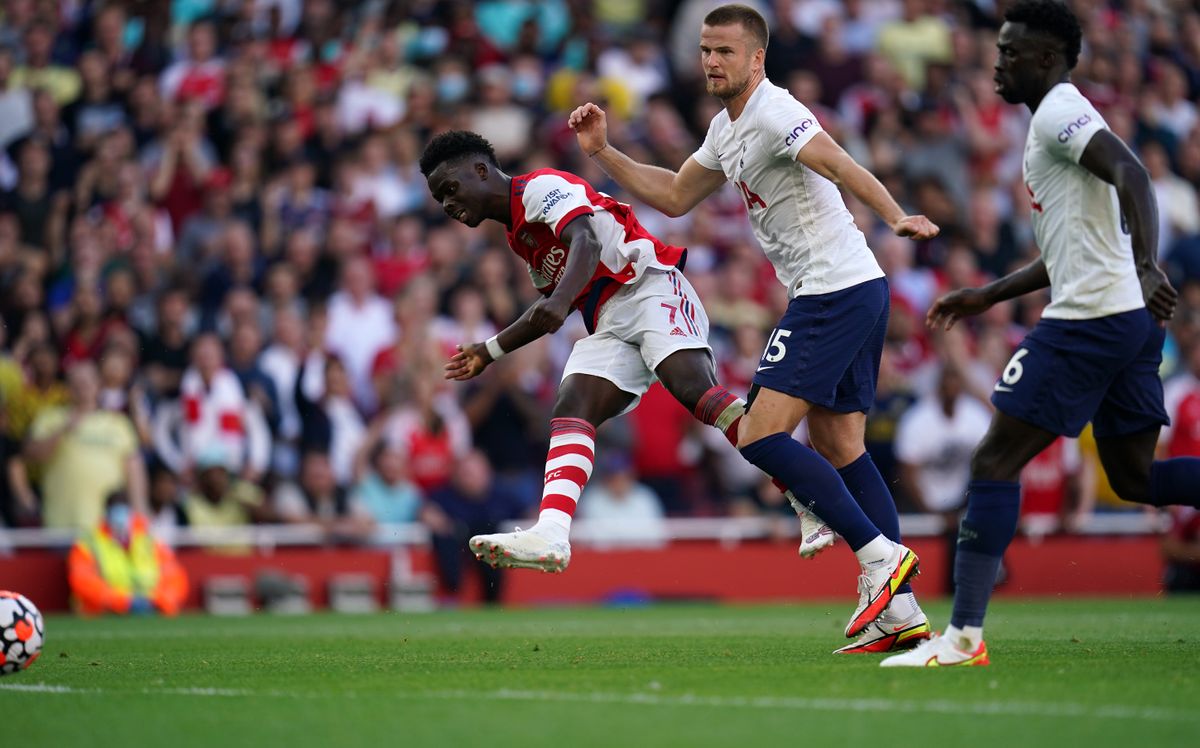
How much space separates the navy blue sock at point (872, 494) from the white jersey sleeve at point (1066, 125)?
2.06 m

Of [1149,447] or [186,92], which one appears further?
[186,92]

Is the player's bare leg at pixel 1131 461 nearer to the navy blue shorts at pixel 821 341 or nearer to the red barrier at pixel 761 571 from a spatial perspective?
the navy blue shorts at pixel 821 341

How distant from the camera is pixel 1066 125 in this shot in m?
6.12

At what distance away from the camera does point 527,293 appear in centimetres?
1570

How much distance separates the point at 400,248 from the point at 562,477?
8747 millimetres

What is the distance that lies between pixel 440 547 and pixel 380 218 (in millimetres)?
3672

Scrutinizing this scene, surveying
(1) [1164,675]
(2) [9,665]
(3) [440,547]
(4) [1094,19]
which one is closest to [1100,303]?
(1) [1164,675]

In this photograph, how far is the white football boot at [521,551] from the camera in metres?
7.09

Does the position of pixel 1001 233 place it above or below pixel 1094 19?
below

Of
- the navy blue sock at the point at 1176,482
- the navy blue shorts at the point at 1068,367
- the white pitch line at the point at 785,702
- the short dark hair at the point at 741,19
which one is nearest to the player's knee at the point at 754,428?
the navy blue shorts at the point at 1068,367

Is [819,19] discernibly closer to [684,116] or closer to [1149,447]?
[684,116]

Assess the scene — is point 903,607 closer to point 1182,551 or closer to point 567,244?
point 567,244

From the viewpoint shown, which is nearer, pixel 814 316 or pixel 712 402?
pixel 814 316

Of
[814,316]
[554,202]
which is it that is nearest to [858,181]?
[814,316]
